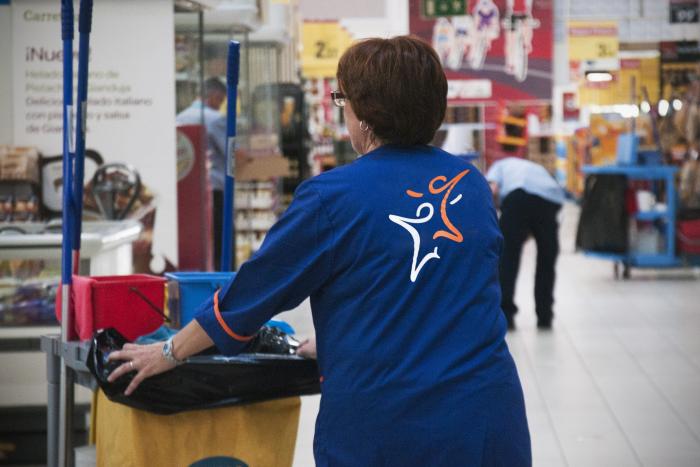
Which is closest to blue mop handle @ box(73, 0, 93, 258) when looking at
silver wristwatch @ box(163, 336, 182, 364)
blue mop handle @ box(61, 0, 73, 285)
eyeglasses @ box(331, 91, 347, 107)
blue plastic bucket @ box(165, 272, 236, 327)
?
blue mop handle @ box(61, 0, 73, 285)

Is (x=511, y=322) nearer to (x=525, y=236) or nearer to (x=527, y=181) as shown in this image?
(x=525, y=236)

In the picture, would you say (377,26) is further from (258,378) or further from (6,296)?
(258,378)

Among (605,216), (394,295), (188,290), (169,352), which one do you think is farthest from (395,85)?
(605,216)

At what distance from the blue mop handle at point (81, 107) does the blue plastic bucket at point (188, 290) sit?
0.85 ft

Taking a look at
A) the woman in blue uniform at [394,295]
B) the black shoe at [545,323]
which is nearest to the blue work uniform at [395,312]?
the woman in blue uniform at [394,295]

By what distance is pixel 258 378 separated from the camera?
2.64m

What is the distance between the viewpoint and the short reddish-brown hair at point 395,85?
2.27m

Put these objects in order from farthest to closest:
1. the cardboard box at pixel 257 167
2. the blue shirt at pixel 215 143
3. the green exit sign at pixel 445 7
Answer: the green exit sign at pixel 445 7 < the cardboard box at pixel 257 167 < the blue shirt at pixel 215 143

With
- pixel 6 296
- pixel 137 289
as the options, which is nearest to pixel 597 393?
pixel 6 296

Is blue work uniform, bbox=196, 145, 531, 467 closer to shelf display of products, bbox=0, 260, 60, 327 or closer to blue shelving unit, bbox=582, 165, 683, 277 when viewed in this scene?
shelf display of products, bbox=0, 260, 60, 327

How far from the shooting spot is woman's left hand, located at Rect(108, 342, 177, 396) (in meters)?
2.48

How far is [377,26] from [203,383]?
13.8m

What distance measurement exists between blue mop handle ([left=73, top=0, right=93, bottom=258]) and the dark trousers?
20.8 ft

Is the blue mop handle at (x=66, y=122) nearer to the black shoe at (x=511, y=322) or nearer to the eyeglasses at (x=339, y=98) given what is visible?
the eyeglasses at (x=339, y=98)
